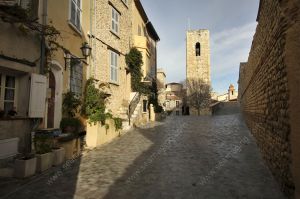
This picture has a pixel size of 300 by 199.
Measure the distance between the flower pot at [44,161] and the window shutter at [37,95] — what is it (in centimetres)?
131

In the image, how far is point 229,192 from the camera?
509 cm

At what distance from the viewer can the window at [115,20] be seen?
16081 millimetres

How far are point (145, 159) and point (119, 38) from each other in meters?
10.5

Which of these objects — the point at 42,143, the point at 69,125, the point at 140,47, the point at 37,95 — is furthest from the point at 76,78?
the point at 140,47

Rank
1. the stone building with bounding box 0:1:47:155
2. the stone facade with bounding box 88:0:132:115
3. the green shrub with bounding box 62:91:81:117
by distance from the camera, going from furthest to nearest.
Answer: the stone facade with bounding box 88:0:132:115 < the green shrub with bounding box 62:91:81:117 < the stone building with bounding box 0:1:47:155

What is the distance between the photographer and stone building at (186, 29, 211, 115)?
4456 centimetres

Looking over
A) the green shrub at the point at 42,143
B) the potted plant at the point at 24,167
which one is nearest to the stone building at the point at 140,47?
the green shrub at the point at 42,143

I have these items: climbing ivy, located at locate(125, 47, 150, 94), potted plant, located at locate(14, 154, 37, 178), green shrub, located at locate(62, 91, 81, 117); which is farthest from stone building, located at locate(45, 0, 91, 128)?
climbing ivy, located at locate(125, 47, 150, 94)

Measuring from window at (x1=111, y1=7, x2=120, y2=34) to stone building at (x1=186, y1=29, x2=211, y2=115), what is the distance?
28.6 metres

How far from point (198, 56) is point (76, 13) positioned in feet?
117

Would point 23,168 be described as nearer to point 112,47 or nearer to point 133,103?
point 112,47

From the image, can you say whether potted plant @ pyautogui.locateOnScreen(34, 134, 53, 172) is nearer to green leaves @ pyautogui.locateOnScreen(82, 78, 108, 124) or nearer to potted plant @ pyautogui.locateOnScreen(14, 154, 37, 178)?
potted plant @ pyautogui.locateOnScreen(14, 154, 37, 178)

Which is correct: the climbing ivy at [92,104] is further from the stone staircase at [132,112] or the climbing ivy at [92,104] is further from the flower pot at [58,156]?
the stone staircase at [132,112]

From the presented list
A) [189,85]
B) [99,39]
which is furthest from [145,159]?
[189,85]
